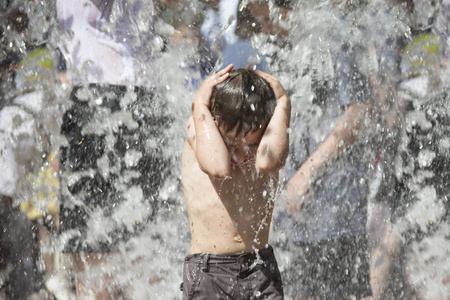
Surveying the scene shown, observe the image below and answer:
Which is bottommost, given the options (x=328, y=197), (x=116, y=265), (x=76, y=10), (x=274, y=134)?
(x=116, y=265)

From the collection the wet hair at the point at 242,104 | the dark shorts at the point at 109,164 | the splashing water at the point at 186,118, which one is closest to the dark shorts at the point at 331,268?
the splashing water at the point at 186,118

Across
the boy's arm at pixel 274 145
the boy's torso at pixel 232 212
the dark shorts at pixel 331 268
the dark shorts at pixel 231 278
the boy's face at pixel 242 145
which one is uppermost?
the boy's arm at pixel 274 145

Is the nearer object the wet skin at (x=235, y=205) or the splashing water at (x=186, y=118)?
the wet skin at (x=235, y=205)

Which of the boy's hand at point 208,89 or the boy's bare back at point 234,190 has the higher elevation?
the boy's hand at point 208,89

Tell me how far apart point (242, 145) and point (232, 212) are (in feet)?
0.87

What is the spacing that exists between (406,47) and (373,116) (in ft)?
2.19

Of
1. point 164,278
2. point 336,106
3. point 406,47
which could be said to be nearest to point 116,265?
point 164,278

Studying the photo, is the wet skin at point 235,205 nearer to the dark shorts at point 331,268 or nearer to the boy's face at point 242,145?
Result: the boy's face at point 242,145

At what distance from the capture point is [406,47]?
3.44 metres

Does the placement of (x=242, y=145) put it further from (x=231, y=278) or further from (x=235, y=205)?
(x=231, y=278)

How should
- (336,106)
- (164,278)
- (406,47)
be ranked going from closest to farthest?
(164,278), (336,106), (406,47)

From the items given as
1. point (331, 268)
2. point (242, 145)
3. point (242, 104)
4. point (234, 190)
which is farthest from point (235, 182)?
point (331, 268)

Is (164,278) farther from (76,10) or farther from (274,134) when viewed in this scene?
(76,10)

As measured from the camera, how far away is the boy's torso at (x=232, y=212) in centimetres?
191
